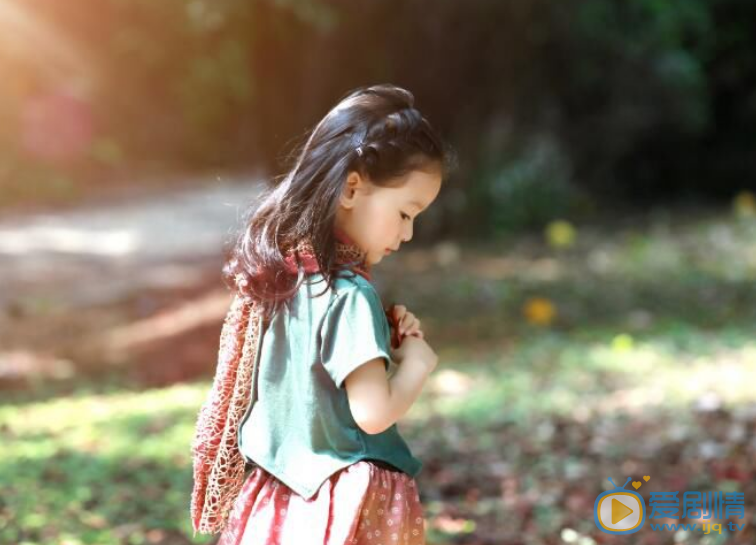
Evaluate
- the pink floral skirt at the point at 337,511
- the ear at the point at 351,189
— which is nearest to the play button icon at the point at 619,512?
the pink floral skirt at the point at 337,511

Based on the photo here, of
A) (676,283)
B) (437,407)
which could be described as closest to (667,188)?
(676,283)

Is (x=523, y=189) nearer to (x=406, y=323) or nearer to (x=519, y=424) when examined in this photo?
(x=519, y=424)

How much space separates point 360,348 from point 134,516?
90.5 inches

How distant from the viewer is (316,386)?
6.44 feet

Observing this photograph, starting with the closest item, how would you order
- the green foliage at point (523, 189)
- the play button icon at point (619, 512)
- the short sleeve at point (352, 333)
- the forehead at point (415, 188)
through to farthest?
1. the short sleeve at point (352, 333)
2. the forehead at point (415, 188)
3. the play button icon at point (619, 512)
4. the green foliage at point (523, 189)

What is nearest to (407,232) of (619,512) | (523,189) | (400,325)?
(400,325)

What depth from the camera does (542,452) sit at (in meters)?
4.79

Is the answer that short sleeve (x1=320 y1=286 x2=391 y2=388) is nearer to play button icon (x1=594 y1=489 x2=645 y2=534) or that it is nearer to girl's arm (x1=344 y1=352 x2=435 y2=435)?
girl's arm (x1=344 y1=352 x2=435 y2=435)

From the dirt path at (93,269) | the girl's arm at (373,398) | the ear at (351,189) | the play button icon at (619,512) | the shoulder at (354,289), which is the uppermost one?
the dirt path at (93,269)

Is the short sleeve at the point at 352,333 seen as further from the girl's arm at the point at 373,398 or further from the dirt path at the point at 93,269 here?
the dirt path at the point at 93,269

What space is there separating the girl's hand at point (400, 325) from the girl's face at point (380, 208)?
126 millimetres

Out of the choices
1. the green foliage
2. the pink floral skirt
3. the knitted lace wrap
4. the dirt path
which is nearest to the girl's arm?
the pink floral skirt

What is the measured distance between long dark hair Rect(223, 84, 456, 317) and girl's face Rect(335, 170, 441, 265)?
2cm

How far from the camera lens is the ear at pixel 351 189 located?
197 centimetres
